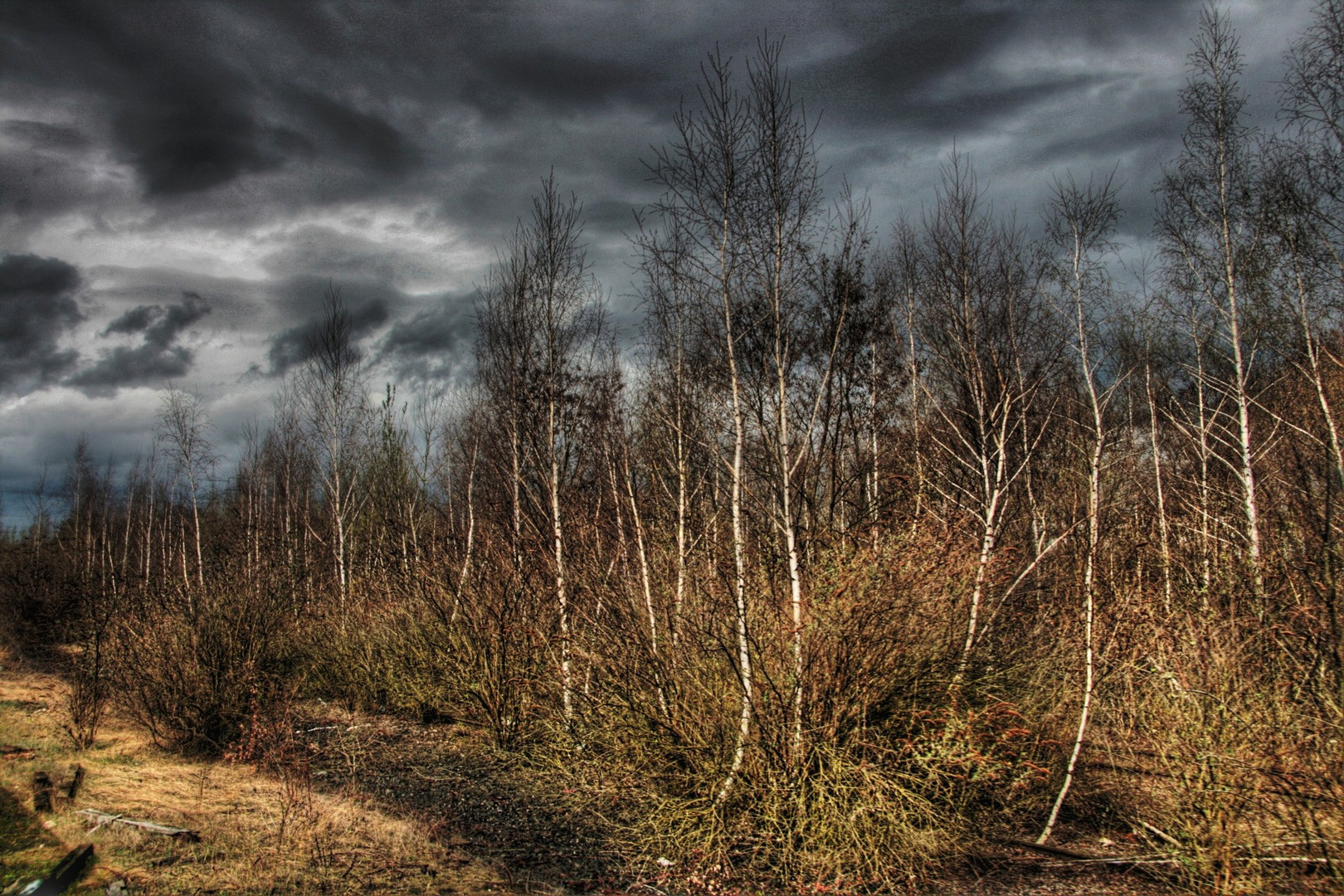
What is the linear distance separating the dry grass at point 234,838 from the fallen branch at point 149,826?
7 cm

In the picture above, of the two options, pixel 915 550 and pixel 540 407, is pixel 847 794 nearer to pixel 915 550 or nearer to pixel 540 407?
A: pixel 915 550

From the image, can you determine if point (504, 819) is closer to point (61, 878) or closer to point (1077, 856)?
point (61, 878)

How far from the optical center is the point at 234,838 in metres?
6.59

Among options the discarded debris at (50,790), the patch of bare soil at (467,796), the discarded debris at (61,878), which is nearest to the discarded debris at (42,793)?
the discarded debris at (50,790)

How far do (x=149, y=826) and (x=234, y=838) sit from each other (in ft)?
3.16

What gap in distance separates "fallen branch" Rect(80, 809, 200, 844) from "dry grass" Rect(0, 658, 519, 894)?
2.9 inches

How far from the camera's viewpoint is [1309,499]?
844 cm

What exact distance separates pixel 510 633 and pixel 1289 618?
861 centimetres

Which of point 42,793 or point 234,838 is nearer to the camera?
point 234,838

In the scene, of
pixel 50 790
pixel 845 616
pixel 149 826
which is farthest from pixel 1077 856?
pixel 50 790

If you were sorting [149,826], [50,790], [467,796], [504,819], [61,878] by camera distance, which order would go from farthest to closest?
1. [467,796]
2. [50,790]
3. [504,819]
4. [149,826]
5. [61,878]

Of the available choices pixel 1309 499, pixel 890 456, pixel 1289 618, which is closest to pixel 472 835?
pixel 1289 618

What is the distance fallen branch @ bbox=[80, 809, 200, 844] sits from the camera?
264 inches

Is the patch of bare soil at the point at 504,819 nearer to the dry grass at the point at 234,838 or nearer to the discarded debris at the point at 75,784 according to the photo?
the dry grass at the point at 234,838
